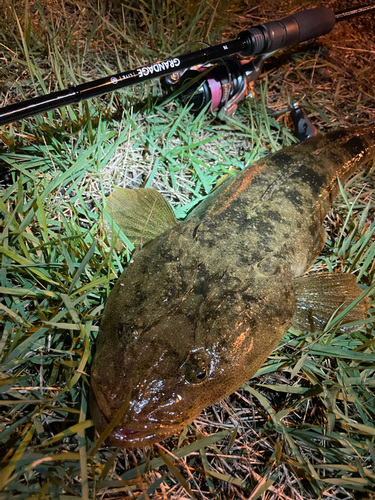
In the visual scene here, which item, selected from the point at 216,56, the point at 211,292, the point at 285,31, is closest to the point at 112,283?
the point at 211,292

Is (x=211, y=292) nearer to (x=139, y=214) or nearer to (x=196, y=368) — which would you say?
(x=196, y=368)

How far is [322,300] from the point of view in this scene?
2.52 m

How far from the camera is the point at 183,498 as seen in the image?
198 cm

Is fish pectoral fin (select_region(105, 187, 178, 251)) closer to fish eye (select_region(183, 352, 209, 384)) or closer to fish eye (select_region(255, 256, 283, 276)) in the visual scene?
fish eye (select_region(255, 256, 283, 276))

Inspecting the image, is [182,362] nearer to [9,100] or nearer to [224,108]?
[224,108]

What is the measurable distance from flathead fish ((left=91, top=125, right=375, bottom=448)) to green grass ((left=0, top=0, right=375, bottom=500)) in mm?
212

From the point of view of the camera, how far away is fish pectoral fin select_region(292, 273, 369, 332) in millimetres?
2475

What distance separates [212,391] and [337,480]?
97 cm

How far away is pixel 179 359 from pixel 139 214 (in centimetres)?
126

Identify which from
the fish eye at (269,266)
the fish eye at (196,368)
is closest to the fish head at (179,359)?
the fish eye at (196,368)

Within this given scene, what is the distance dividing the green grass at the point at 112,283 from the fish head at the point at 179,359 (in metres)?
0.20

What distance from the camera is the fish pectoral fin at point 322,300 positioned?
2.47m

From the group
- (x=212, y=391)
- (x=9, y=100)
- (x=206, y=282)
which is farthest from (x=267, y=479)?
(x=9, y=100)

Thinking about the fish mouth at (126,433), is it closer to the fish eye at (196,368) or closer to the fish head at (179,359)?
the fish head at (179,359)
